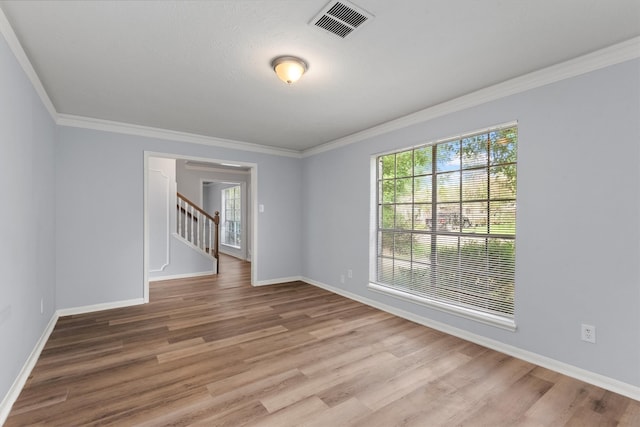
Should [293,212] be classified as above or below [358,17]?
below

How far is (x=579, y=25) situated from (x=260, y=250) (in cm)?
458

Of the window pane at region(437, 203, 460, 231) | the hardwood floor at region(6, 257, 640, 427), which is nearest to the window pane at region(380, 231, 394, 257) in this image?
the window pane at region(437, 203, 460, 231)

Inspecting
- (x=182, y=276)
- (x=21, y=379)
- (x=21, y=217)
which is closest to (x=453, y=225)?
(x=21, y=217)

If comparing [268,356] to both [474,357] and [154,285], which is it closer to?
[474,357]

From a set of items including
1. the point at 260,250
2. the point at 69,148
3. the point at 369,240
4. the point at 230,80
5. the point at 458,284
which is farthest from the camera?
the point at 260,250

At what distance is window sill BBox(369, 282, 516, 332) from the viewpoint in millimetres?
2676

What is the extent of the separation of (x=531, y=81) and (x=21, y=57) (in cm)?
396

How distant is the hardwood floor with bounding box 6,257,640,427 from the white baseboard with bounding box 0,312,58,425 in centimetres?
4

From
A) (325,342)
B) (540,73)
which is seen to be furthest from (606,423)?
(540,73)

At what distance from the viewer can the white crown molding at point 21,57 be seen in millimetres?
1796

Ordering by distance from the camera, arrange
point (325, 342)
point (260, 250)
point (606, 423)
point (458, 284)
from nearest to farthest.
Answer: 1. point (606, 423)
2. point (325, 342)
3. point (458, 284)
4. point (260, 250)

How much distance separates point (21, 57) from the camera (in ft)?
6.97

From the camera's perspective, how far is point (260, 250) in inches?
201

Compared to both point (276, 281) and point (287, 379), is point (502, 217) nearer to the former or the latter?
point (287, 379)
